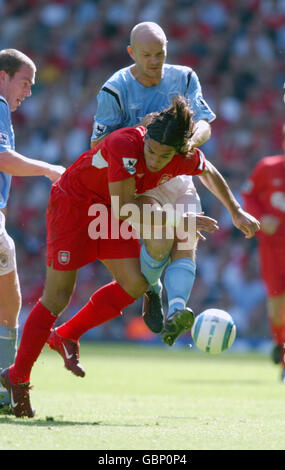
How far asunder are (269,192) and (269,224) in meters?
0.46

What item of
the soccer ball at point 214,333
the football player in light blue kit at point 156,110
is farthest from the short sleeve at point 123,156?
the soccer ball at point 214,333

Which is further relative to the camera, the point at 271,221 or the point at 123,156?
the point at 271,221

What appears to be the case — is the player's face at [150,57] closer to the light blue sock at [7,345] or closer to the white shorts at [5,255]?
the white shorts at [5,255]

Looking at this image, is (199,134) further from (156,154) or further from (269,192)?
(269,192)

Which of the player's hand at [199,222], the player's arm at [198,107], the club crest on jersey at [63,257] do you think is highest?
the player's arm at [198,107]

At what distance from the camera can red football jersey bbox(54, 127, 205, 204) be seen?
5.45 m

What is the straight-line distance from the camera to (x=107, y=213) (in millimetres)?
5930

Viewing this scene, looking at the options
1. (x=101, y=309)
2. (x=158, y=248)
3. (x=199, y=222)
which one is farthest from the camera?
(x=101, y=309)

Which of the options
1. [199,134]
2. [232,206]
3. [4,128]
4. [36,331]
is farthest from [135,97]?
[36,331]

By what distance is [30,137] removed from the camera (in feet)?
58.3

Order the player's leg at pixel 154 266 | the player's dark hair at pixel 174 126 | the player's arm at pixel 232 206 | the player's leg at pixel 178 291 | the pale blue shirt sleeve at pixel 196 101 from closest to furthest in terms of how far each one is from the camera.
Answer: the player's dark hair at pixel 174 126
the player's leg at pixel 178 291
the player's arm at pixel 232 206
the player's leg at pixel 154 266
the pale blue shirt sleeve at pixel 196 101

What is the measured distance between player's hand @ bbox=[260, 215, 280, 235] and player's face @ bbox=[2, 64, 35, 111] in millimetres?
4408

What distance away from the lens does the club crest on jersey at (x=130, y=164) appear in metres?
5.42
